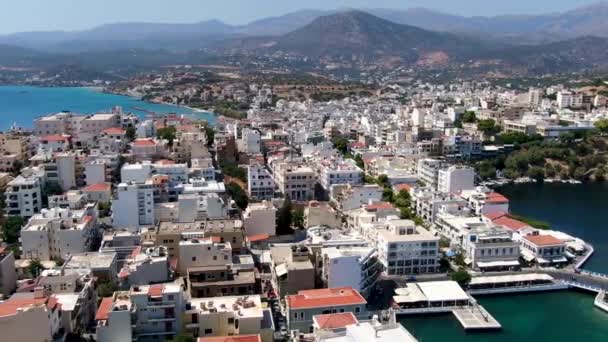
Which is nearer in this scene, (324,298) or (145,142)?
(324,298)

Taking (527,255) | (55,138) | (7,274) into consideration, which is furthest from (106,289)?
(55,138)

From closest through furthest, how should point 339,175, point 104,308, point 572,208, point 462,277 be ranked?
point 104,308, point 462,277, point 339,175, point 572,208

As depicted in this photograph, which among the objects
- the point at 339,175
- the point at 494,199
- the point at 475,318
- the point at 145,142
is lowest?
the point at 475,318

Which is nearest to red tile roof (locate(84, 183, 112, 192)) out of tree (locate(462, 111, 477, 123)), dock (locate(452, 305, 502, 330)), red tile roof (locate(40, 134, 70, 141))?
red tile roof (locate(40, 134, 70, 141))

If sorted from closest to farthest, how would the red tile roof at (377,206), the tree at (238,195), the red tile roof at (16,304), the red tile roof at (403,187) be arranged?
the red tile roof at (16,304) < the red tile roof at (377,206) < the tree at (238,195) < the red tile roof at (403,187)

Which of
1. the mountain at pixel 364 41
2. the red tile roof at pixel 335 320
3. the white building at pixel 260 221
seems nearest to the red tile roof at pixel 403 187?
the white building at pixel 260 221

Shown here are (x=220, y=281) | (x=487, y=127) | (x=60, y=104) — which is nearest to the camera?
(x=220, y=281)

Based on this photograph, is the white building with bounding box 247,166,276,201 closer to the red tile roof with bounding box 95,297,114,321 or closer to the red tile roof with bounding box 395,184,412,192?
the red tile roof with bounding box 395,184,412,192

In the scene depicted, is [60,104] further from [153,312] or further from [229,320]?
[229,320]

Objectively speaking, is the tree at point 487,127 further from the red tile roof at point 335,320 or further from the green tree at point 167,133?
the red tile roof at point 335,320
